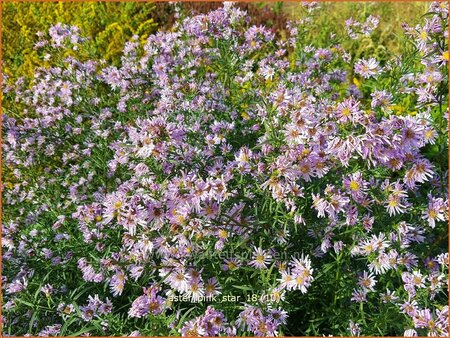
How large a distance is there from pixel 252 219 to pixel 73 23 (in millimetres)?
4719

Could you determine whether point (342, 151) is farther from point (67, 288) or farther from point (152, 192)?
point (67, 288)

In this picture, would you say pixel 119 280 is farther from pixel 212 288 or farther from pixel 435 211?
pixel 435 211

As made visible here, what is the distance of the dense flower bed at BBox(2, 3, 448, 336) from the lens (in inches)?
80.8

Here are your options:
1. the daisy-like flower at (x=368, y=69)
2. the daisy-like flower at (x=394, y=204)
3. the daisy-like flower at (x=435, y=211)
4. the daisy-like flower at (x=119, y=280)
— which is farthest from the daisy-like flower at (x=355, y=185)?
the daisy-like flower at (x=119, y=280)

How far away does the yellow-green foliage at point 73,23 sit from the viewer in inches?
225

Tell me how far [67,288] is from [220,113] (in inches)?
56.3

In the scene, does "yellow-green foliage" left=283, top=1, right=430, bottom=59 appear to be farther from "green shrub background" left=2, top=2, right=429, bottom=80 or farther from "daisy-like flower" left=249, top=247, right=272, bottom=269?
"daisy-like flower" left=249, top=247, right=272, bottom=269

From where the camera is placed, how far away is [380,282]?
8.59 ft

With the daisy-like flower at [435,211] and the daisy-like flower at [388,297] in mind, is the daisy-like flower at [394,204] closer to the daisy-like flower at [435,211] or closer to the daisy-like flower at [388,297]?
the daisy-like flower at [435,211]

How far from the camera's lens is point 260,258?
2.29 metres

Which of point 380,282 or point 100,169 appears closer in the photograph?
point 380,282

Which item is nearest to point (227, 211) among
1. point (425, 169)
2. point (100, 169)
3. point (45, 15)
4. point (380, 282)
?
point (425, 169)

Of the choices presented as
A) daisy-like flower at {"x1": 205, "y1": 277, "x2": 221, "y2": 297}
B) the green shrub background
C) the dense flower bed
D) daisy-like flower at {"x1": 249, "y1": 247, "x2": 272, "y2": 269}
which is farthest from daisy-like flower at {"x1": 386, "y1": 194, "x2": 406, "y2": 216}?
the green shrub background

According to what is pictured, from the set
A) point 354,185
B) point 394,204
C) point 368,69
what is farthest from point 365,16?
point 354,185
